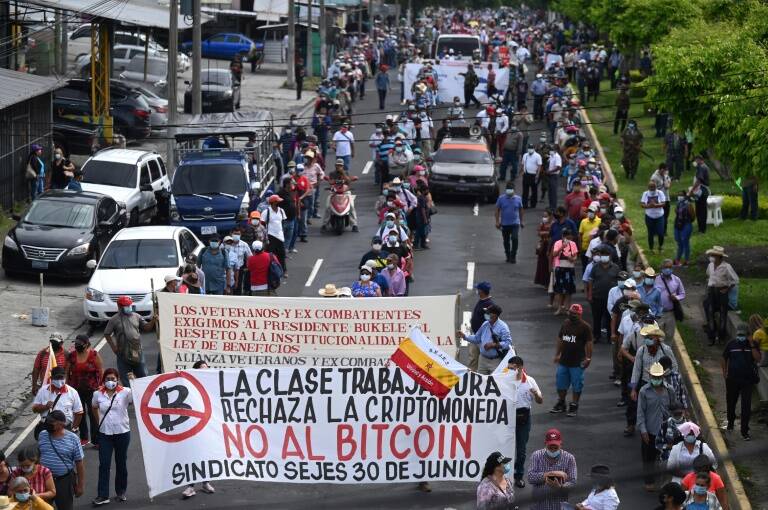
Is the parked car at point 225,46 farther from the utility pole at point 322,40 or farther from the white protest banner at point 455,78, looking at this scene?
the white protest banner at point 455,78

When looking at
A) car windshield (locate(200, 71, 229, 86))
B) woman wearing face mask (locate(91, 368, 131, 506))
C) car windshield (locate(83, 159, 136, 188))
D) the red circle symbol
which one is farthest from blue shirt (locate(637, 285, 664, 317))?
car windshield (locate(200, 71, 229, 86))

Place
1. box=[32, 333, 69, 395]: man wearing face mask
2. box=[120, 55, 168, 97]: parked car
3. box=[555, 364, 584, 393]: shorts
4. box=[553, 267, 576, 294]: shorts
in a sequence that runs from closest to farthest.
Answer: box=[32, 333, 69, 395]: man wearing face mask
box=[555, 364, 584, 393]: shorts
box=[553, 267, 576, 294]: shorts
box=[120, 55, 168, 97]: parked car

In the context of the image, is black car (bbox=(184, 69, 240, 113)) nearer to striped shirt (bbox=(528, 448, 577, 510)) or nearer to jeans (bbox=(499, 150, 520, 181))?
jeans (bbox=(499, 150, 520, 181))

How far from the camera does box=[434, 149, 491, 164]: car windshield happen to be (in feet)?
116

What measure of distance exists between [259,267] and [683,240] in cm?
855

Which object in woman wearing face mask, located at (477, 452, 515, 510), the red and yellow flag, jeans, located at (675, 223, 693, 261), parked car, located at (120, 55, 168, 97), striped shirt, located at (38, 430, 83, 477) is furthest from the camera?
parked car, located at (120, 55, 168, 97)

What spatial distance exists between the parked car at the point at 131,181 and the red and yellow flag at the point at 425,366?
15.4 metres

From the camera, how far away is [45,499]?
13.5 metres

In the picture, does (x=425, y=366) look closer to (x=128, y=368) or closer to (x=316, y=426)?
(x=316, y=426)

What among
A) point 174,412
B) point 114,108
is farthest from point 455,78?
point 174,412

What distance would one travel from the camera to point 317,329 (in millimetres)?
17406

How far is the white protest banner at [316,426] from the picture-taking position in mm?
14508

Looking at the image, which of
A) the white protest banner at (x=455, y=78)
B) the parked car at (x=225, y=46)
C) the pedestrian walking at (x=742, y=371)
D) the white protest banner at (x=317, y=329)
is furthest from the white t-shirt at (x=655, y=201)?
the parked car at (x=225, y=46)

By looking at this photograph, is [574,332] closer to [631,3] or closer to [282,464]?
[282,464]
